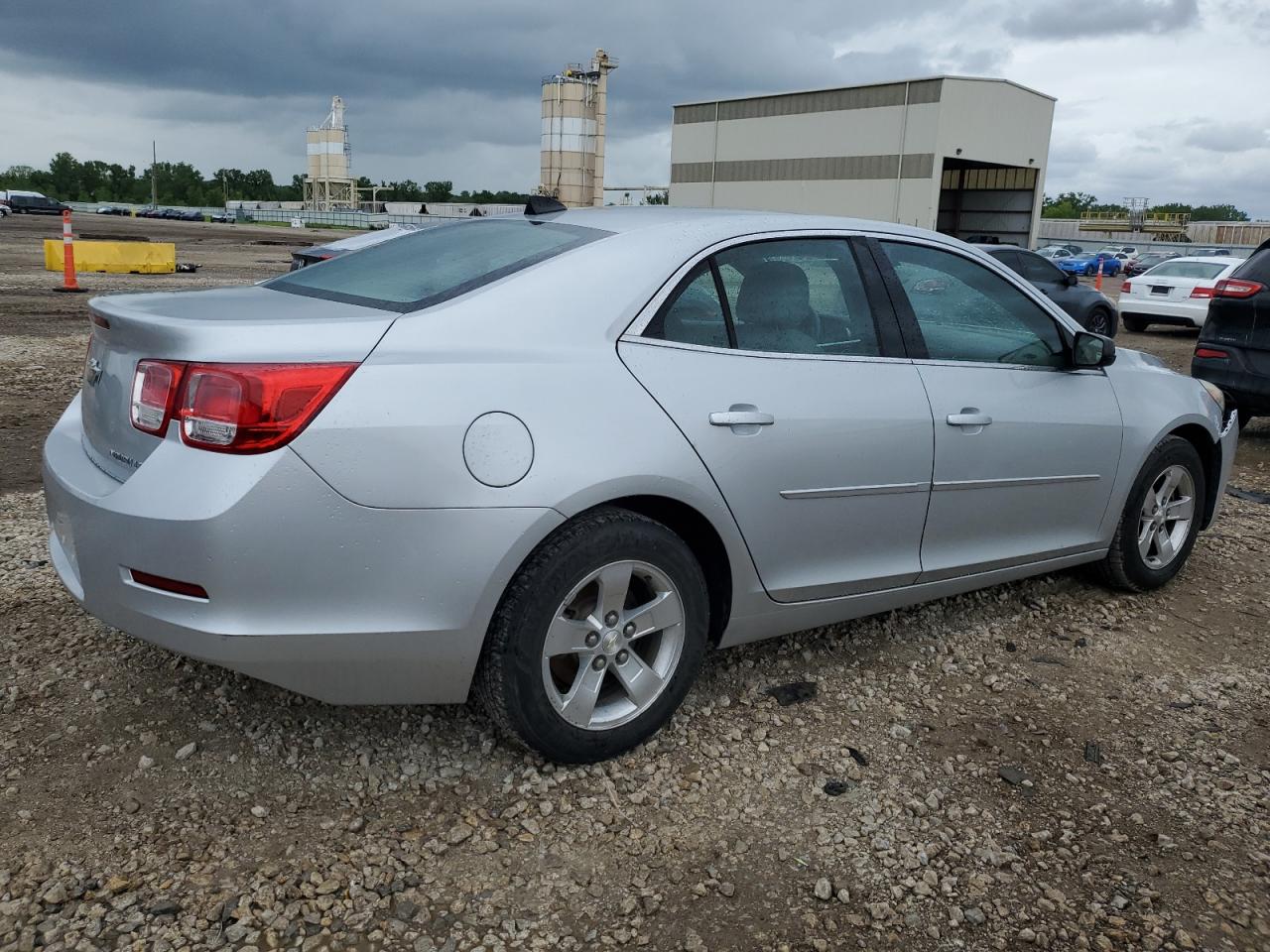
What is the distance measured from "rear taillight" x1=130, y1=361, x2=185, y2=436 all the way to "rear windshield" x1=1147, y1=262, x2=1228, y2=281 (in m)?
17.9

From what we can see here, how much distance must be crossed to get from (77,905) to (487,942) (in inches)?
36.0

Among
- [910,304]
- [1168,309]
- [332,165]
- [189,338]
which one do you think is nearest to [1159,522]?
[910,304]

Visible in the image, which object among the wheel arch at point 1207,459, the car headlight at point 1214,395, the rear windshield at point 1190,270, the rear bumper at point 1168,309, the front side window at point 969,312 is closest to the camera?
the front side window at point 969,312

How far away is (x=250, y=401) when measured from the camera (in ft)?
7.96

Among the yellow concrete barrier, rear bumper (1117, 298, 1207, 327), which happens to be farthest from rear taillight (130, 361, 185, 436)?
the yellow concrete barrier

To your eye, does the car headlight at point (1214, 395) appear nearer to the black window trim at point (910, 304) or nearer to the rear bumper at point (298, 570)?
the black window trim at point (910, 304)

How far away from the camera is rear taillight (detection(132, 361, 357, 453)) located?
7.95ft

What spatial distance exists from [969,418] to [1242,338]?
5199 mm

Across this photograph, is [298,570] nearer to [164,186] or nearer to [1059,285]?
Result: [1059,285]

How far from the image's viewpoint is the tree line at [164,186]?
12793cm

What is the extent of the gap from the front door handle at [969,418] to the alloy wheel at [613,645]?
1.24 m

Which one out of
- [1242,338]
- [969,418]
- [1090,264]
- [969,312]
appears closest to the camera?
[969,418]

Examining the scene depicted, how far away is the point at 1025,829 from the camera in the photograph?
9.24 feet

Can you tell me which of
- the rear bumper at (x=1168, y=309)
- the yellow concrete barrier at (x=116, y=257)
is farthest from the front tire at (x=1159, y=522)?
the yellow concrete barrier at (x=116, y=257)
